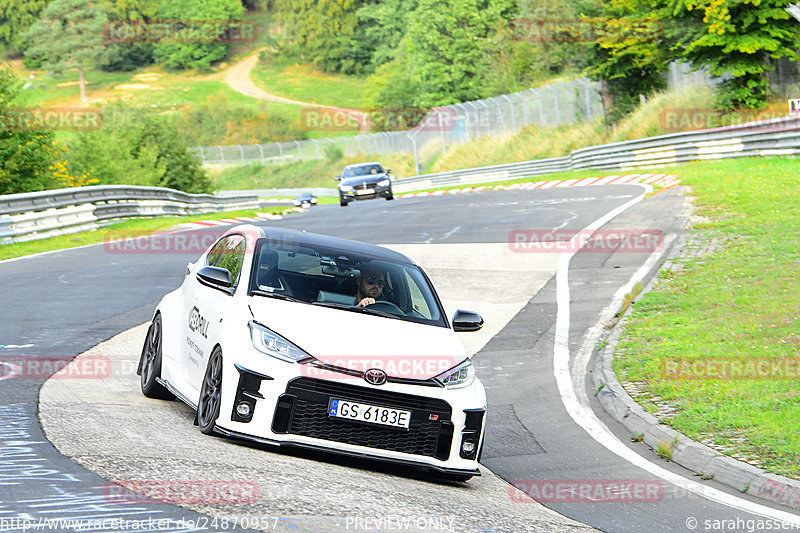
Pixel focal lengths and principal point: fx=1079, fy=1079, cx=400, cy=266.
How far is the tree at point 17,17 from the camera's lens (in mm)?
157375

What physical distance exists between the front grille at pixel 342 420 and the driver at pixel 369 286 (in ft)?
4.06

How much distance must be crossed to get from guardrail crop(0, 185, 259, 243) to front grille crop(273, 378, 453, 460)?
17.8 meters

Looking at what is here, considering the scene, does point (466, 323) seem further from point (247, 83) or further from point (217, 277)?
point (247, 83)

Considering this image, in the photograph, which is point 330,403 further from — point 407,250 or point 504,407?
point 407,250

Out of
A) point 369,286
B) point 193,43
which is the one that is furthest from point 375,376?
point 193,43

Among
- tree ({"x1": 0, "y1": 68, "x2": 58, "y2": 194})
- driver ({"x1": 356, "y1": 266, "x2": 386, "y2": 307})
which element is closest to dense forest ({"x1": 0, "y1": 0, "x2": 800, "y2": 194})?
tree ({"x1": 0, "y1": 68, "x2": 58, "y2": 194})

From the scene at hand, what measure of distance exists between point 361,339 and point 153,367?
2483 mm

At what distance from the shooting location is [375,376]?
6.91m

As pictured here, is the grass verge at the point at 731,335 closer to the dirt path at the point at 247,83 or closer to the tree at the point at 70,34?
the dirt path at the point at 247,83

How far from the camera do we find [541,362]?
12.1 metres

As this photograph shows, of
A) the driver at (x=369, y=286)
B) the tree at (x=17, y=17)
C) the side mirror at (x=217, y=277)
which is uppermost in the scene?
the tree at (x=17, y=17)

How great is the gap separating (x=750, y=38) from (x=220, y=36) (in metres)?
135
